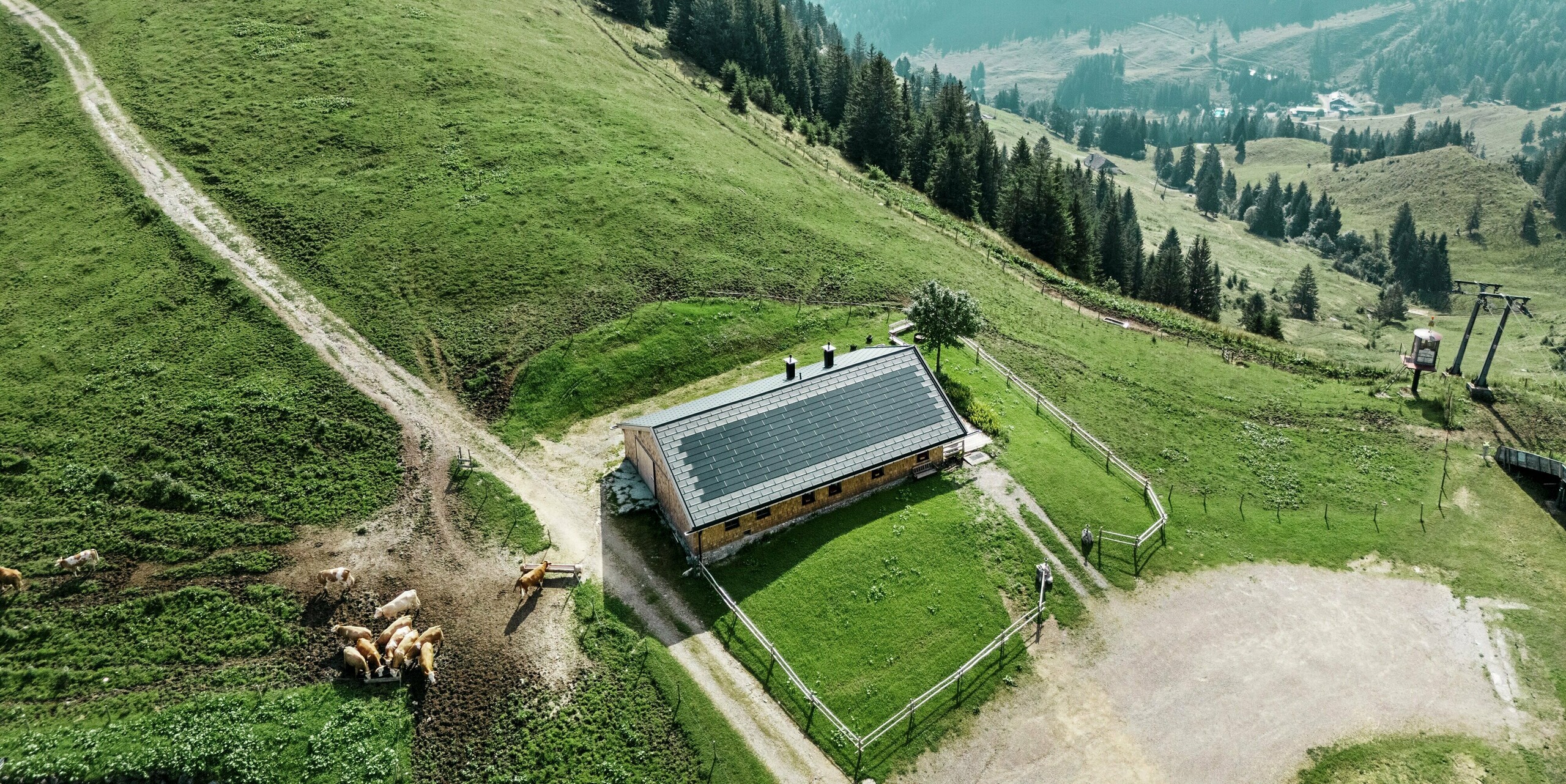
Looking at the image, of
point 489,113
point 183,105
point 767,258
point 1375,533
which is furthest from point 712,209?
point 1375,533

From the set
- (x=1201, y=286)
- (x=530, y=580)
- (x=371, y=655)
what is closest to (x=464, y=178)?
(x=530, y=580)

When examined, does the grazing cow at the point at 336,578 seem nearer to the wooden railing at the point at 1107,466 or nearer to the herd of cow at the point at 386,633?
the herd of cow at the point at 386,633

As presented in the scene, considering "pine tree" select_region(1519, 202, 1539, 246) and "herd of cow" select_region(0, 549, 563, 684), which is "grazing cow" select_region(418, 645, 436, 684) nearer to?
"herd of cow" select_region(0, 549, 563, 684)

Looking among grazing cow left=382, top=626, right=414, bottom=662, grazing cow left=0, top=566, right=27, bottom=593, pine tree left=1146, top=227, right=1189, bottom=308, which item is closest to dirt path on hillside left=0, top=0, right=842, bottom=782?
grazing cow left=382, top=626, right=414, bottom=662

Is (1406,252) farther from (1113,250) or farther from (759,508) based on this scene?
(759,508)

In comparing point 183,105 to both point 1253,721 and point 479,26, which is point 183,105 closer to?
point 479,26

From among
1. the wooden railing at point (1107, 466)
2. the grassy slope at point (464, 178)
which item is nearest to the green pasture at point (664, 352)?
the grassy slope at point (464, 178)
